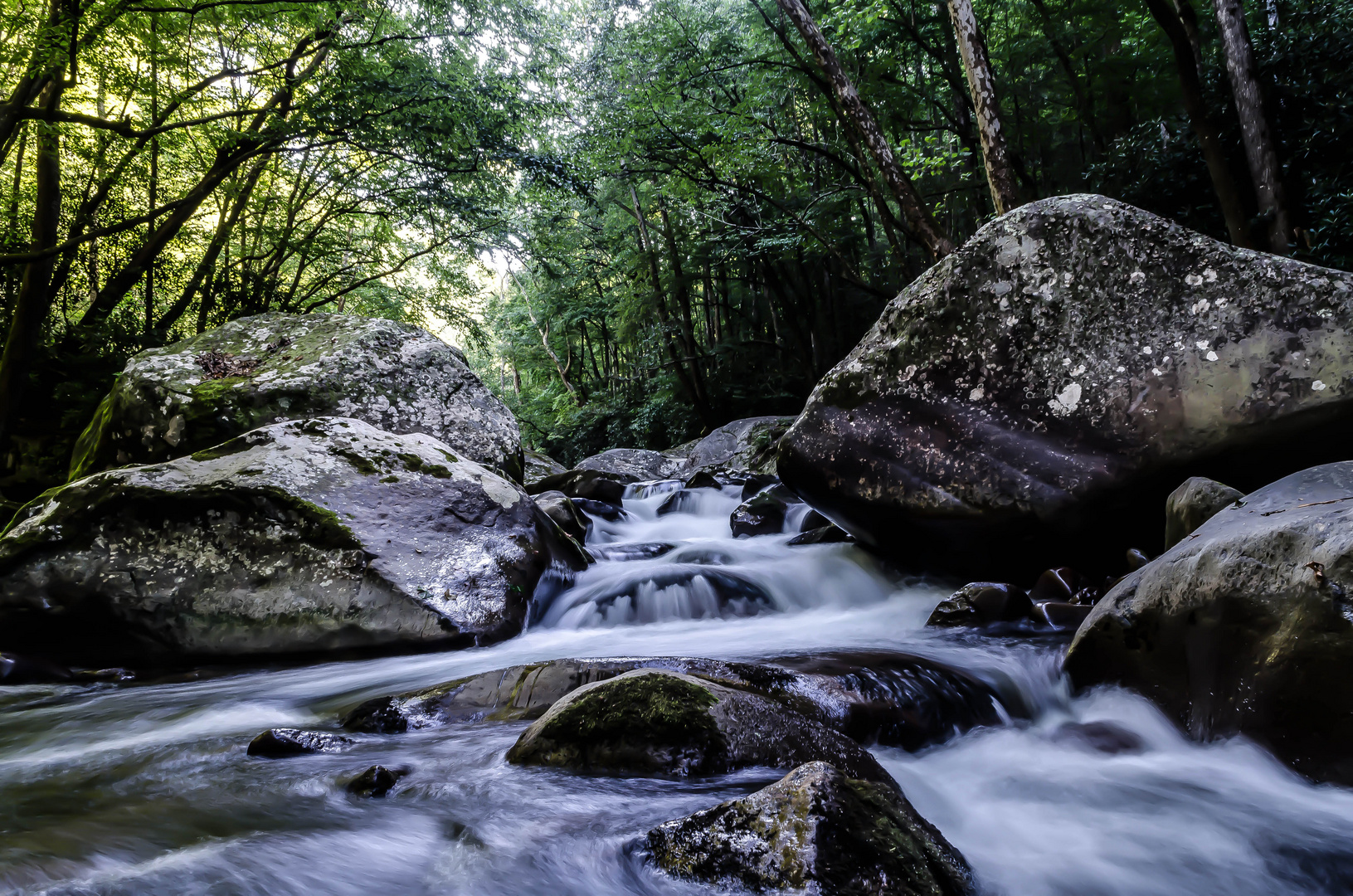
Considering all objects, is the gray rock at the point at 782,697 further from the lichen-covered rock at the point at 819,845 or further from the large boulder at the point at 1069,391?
the large boulder at the point at 1069,391

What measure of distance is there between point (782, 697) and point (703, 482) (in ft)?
26.2

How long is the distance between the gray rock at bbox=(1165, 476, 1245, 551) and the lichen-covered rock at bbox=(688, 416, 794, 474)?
9.51 meters

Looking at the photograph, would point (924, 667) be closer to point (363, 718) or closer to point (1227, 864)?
point (1227, 864)

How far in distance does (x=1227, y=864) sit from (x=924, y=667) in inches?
56.2

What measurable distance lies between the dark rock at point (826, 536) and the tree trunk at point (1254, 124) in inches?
205

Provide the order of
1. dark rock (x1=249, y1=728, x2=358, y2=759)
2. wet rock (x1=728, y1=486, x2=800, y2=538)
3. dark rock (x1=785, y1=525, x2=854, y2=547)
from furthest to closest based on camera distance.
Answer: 1. wet rock (x1=728, y1=486, x2=800, y2=538)
2. dark rock (x1=785, y1=525, x2=854, y2=547)
3. dark rock (x1=249, y1=728, x2=358, y2=759)

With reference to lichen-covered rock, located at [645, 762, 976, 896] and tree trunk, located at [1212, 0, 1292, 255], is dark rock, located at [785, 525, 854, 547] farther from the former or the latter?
tree trunk, located at [1212, 0, 1292, 255]

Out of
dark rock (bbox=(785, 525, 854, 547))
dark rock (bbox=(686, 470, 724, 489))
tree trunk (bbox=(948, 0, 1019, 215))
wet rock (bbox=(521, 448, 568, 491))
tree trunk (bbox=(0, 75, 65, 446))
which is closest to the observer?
dark rock (bbox=(785, 525, 854, 547))

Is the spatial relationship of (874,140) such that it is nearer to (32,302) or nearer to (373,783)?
(373,783)

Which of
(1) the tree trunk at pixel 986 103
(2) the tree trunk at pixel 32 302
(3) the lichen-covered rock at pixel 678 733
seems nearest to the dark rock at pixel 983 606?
(3) the lichen-covered rock at pixel 678 733

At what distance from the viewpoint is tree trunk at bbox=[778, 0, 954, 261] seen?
324 inches

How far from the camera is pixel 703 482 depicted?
10648 millimetres

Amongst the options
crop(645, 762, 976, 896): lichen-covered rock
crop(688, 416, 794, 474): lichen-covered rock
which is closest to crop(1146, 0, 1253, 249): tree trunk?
crop(688, 416, 794, 474): lichen-covered rock

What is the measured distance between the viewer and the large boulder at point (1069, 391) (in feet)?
13.3
